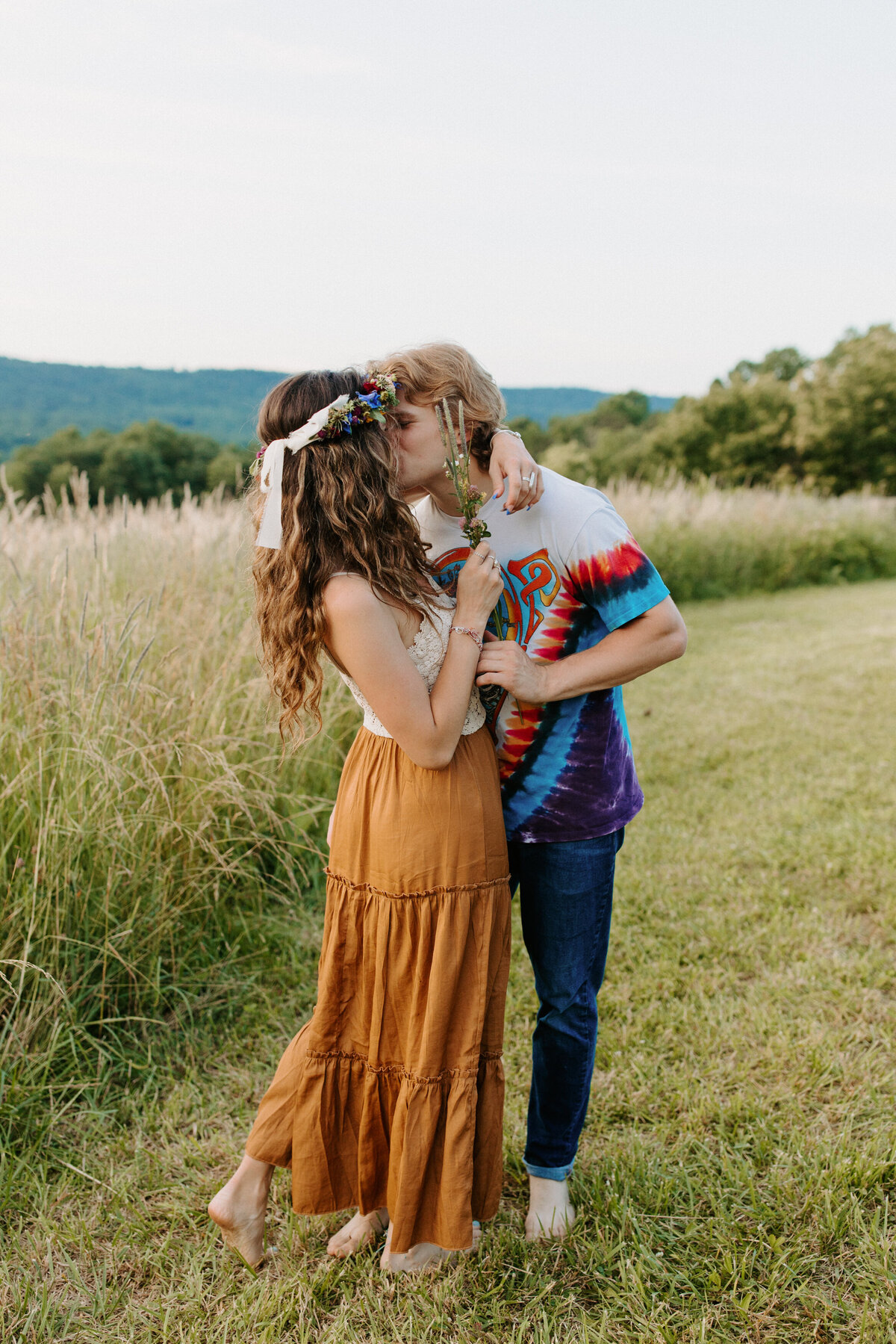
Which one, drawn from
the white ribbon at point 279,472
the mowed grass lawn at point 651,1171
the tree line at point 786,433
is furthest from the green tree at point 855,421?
the white ribbon at point 279,472

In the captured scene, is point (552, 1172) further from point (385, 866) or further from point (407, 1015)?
point (385, 866)

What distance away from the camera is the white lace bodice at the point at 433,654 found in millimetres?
1761

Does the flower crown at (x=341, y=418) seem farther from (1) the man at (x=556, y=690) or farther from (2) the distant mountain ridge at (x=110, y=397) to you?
(2) the distant mountain ridge at (x=110, y=397)

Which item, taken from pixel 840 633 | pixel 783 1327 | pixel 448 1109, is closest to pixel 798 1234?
pixel 783 1327

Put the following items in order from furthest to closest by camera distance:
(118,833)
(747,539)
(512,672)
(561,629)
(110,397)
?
(110,397) → (747,539) → (118,833) → (561,629) → (512,672)

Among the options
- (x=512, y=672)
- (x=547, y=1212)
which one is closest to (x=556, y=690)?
(x=512, y=672)

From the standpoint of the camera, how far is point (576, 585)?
1810 mm

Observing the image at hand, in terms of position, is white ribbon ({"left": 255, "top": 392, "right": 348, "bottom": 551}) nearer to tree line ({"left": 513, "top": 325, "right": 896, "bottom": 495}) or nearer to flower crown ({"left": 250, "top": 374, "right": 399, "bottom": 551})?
flower crown ({"left": 250, "top": 374, "right": 399, "bottom": 551})

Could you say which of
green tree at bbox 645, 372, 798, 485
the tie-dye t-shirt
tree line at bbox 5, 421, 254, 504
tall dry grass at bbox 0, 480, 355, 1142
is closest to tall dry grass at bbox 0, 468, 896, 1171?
tall dry grass at bbox 0, 480, 355, 1142

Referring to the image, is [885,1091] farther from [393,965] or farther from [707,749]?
[707,749]

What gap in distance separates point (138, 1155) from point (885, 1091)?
208cm

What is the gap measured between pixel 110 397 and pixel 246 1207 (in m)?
16.8

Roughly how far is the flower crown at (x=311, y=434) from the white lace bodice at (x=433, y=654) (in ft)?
1.07

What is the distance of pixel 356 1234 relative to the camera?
200 cm
